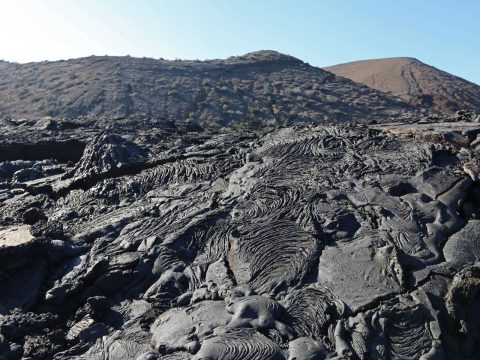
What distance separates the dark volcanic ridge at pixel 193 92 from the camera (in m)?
20.6

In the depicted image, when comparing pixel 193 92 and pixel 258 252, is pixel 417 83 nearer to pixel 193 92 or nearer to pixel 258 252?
pixel 193 92

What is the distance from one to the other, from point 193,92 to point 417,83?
19.8 meters

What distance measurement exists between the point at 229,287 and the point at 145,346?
0.72 m

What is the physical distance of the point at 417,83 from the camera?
36.5 metres

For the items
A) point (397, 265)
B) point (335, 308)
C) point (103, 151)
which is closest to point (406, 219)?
point (397, 265)

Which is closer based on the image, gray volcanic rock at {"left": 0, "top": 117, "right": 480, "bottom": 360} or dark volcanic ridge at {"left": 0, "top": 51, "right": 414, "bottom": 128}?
gray volcanic rock at {"left": 0, "top": 117, "right": 480, "bottom": 360}

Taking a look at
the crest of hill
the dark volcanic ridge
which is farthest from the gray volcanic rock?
the crest of hill

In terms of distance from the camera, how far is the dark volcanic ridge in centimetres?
2059

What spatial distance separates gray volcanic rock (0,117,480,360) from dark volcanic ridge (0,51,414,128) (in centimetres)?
1223

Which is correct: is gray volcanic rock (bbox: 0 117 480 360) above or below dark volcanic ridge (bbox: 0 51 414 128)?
below

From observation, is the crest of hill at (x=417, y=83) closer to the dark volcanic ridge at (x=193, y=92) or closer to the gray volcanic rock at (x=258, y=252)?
the dark volcanic ridge at (x=193, y=92)

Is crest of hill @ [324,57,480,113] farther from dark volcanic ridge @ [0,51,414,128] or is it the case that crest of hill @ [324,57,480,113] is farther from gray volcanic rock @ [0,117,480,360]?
gray volcanic rock @ [0,117,480,360]

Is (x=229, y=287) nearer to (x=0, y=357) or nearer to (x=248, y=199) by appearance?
(x=248, y=199)

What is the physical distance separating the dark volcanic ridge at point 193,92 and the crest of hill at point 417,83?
7483 millimetres
